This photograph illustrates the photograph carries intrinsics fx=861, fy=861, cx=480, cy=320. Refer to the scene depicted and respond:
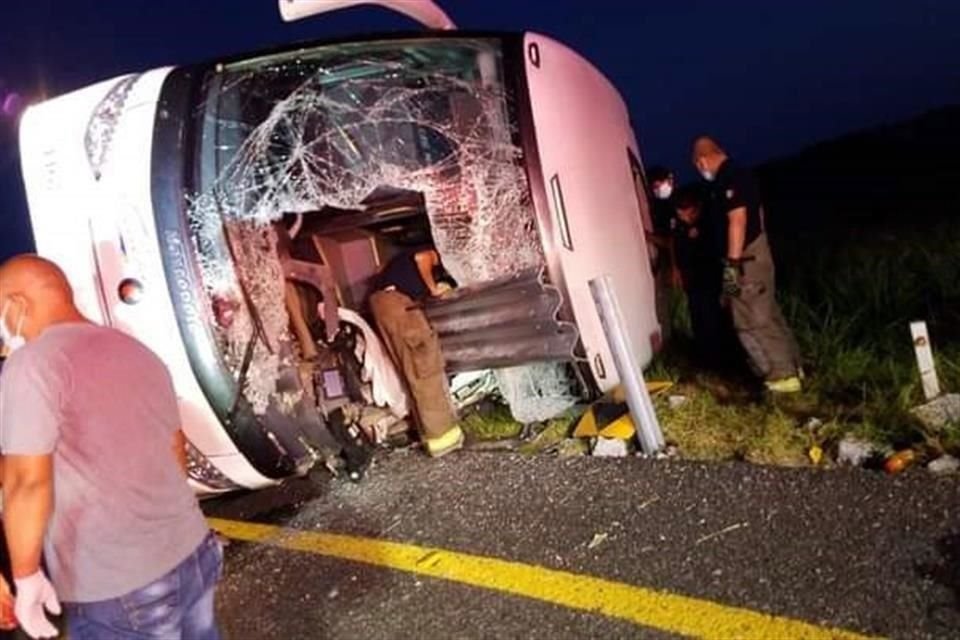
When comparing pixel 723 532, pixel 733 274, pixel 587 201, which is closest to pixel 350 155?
pixel 587 201

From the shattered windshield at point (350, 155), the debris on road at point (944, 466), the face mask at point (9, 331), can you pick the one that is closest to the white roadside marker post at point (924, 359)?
the debris on road at point (944, 466)

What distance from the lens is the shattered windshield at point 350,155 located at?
3764mm

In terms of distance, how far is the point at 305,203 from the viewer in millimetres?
4070

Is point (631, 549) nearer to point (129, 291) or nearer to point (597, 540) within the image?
point (597, 540)

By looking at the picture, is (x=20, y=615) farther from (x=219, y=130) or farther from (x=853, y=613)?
(x=219, y=130)

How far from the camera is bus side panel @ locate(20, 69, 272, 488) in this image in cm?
347

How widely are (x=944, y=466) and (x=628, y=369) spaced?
127 cm

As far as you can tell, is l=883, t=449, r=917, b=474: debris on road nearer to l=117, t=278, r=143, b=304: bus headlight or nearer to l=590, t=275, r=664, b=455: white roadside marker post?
l=590, t=275, r=664, b=455: white roadside marker post

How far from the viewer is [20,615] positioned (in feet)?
6.13

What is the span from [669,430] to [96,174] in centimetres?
272

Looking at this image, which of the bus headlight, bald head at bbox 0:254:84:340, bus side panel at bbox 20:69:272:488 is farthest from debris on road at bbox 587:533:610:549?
the bus headlight

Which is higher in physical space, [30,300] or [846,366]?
[30,300]

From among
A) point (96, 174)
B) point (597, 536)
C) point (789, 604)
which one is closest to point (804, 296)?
point (597, 536)

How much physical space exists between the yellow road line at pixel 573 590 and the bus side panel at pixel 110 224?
2.26ft
